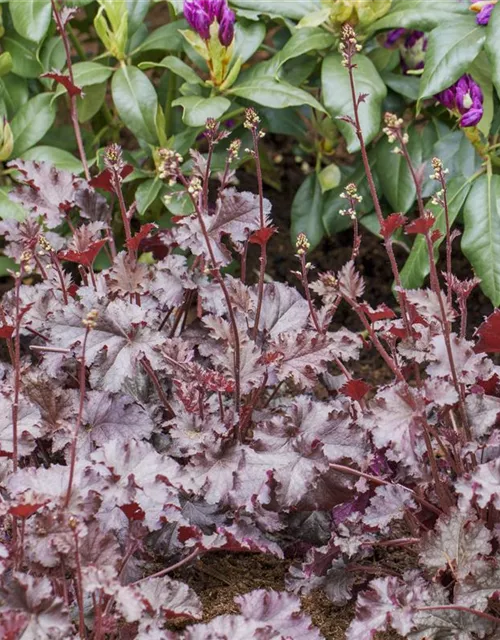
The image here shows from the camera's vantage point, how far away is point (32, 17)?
2.33 metres

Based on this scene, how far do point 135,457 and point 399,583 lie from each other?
48 centimetres

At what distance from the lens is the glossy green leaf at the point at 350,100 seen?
219cm

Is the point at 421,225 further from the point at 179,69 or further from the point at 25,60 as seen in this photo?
the point at 25,60

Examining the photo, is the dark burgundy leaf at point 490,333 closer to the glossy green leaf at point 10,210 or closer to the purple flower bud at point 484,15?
the purple flower bud at point 484,15

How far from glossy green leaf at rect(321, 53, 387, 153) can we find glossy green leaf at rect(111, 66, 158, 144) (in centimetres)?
43

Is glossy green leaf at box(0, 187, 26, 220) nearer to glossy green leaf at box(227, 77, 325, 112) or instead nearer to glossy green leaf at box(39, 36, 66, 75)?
glossy green leaf at box(39, 36, 66, 75)

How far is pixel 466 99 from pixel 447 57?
0.10 metres

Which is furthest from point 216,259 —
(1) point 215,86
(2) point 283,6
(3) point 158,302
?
(2) point 283,6

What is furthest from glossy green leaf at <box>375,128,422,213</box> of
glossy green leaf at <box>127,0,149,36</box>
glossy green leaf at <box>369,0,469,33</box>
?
glossy green leaf at <box>127,0,149,36</box>

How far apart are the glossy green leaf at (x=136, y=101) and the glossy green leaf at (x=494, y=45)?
795mm

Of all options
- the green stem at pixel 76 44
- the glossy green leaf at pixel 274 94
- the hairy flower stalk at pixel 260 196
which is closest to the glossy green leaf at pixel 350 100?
the glossy green leaf at pixel 274 94

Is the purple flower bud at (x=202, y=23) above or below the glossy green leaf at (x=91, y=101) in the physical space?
above

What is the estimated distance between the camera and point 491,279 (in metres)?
2.22

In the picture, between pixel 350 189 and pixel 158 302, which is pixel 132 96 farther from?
pixel 350 189
